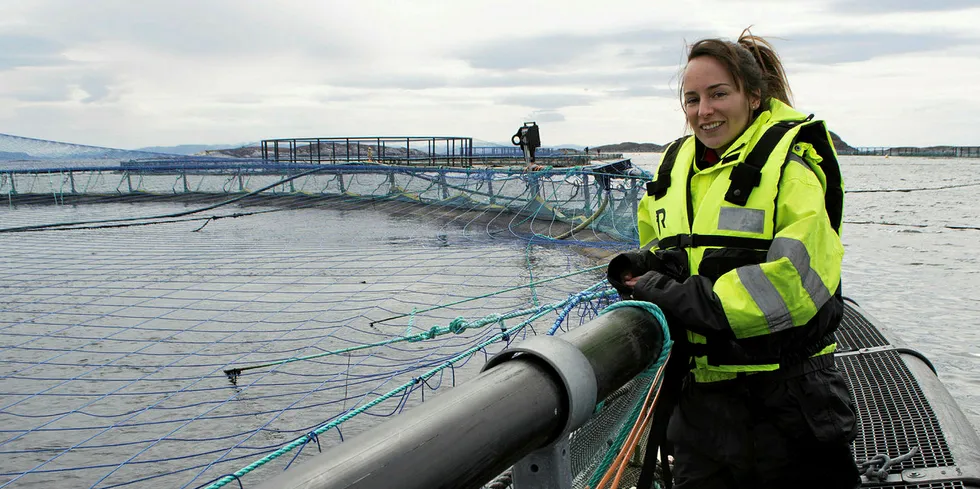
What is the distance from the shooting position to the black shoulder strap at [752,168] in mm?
2059

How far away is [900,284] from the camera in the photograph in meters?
12.2

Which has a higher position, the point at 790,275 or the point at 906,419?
the point at 790,275

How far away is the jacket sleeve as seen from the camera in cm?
189

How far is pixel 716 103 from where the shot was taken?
226 cm

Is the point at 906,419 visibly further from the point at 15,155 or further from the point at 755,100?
the point at 15,155

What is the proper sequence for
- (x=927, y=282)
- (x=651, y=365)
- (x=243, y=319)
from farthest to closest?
(x=927, y=282)
(x=243, y=319)
(x=651, y=365)

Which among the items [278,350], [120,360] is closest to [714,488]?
[278,350]

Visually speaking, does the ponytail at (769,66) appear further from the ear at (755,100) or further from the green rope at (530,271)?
the green rope at (530,271)

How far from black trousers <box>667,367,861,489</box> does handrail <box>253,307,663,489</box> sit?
2.60 ft

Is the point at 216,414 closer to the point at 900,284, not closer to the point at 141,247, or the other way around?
the point at 141,247

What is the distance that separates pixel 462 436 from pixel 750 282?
105cm

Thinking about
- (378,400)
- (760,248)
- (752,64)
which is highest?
(752,64)

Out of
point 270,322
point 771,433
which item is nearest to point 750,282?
point 771,433

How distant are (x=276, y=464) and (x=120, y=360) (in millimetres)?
2677
